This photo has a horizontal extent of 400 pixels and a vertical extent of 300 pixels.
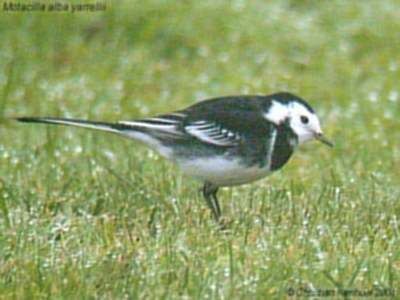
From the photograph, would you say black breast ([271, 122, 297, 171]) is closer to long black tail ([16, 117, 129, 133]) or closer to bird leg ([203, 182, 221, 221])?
bird leg ([203, 182, 221, 221])

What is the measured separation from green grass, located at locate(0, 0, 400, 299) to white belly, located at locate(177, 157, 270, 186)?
16 centimetres

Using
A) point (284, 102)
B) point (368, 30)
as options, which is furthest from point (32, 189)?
point (368, 30)

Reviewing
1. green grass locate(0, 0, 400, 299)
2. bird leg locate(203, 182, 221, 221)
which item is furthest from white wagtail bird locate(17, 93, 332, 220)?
green grass locate(0, 0, 400, 299)

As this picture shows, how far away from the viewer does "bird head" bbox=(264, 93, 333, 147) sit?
6.86 metres

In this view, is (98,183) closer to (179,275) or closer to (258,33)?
(179,275)

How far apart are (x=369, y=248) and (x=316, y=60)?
4186mm

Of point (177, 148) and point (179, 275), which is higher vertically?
point (177, 148)

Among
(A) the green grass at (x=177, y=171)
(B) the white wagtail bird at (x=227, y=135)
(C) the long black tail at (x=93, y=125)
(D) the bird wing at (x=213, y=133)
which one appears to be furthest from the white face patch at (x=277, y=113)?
(C) the long black tail at (x=93, y=125)

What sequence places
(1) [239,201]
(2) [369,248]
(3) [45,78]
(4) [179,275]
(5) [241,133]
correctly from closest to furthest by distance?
1. (4) [179,275]
2. (2) [369,248]
3. (5) [241,133]
4. (1) [239,201]
5. (3) [45,78]

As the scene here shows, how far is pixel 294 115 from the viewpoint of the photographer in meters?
6.90

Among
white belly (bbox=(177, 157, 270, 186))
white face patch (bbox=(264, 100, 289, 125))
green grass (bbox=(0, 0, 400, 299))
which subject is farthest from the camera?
white face patch (bbox=(264, 100, 289, 125))

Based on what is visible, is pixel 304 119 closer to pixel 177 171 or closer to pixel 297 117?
pixel 297 117

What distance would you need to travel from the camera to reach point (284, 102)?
691cm

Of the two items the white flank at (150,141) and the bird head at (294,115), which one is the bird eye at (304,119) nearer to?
the bird head at (294,115)
